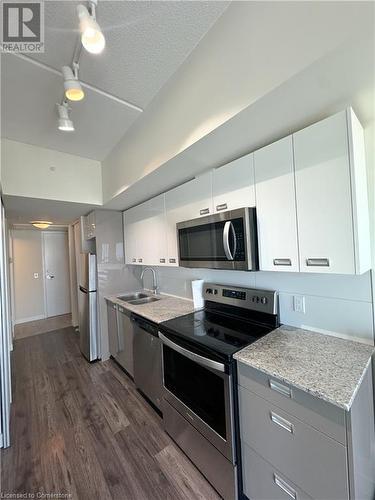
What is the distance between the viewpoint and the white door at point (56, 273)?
5363mm

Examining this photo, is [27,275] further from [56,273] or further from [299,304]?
[299,304]

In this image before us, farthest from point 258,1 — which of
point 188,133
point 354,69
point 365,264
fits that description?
point 365,264

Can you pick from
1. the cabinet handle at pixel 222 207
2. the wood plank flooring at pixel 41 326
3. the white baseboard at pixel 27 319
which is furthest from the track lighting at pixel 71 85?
the white baseboard at pixel 27 319

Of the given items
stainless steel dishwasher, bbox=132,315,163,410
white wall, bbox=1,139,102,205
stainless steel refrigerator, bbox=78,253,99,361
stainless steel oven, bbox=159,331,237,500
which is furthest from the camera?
stainless steel refrigerator, bbox=78,253,99,361

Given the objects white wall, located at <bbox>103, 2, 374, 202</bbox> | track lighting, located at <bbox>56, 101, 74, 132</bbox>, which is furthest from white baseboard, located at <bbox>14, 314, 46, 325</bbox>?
white wall, located at <bbox>103, 2, 374, 202</bbox>

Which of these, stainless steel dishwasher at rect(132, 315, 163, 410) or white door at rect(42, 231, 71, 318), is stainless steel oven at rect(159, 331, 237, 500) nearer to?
stainless steel dishwasher at rect(132, 315, 163, 410)

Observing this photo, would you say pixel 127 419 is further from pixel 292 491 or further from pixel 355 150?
pixel 355 150

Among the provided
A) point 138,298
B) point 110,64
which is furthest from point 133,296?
point 110,64

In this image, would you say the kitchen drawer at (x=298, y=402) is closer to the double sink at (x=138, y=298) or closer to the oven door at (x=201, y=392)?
the oven door at (x=201, y=392)

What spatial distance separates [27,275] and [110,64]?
5343 mm

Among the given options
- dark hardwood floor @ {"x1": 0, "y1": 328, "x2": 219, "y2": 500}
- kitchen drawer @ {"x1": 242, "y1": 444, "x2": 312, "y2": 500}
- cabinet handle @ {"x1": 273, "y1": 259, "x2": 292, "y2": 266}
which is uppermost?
cabinet handle @ {"x1": 273, "y1": 259, "x2": 292, "y2": 266}

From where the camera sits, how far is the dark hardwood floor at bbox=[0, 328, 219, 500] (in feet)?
4.56

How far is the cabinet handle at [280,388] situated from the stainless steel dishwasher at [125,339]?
165cm

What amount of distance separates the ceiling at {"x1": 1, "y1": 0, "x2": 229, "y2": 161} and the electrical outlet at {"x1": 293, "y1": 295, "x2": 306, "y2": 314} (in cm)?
171
